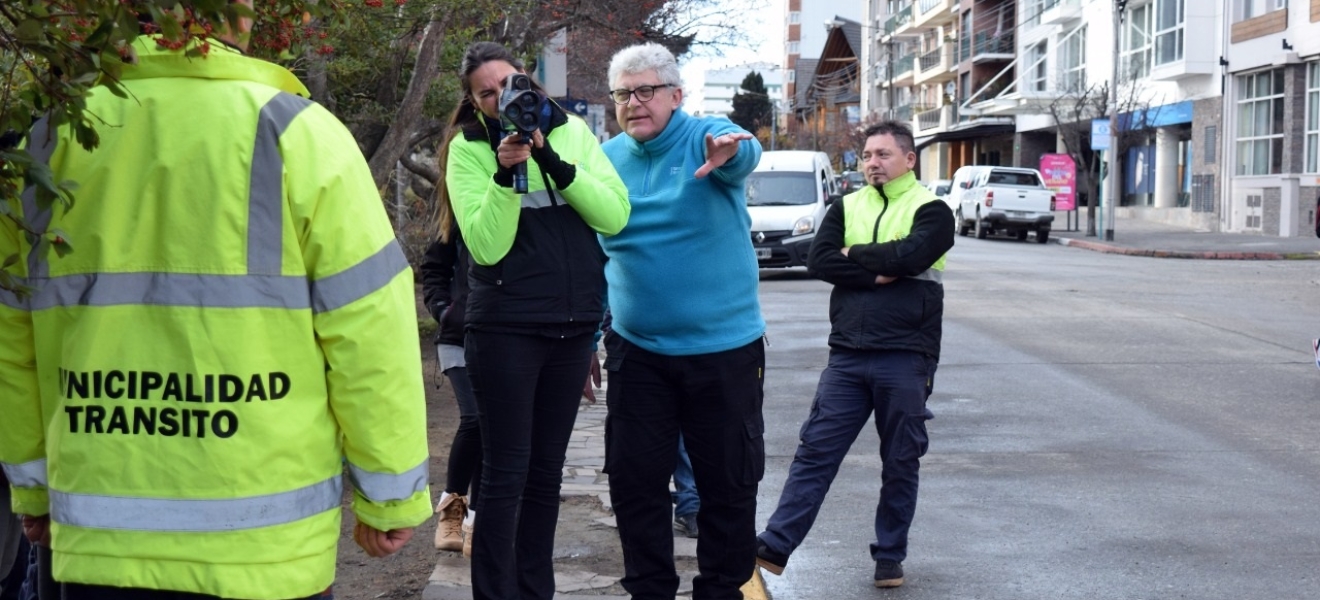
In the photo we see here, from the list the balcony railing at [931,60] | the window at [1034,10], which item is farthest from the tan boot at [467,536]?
the balcony railing at [931,60]

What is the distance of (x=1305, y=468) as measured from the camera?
811cm

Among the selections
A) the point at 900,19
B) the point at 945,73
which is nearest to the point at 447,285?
the point at 945,73

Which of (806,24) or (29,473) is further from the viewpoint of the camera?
(806,24)

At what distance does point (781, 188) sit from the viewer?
22.9 metres

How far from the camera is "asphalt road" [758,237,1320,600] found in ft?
19.5

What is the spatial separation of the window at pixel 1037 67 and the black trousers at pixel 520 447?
5549cm

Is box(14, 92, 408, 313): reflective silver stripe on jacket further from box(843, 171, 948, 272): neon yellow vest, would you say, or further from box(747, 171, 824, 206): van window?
box(747, 171, 824, 206): van window

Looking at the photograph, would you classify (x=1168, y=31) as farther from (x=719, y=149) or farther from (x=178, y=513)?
Answer: (x=178, y=513)

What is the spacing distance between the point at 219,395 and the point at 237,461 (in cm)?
12

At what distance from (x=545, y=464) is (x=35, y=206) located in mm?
2156

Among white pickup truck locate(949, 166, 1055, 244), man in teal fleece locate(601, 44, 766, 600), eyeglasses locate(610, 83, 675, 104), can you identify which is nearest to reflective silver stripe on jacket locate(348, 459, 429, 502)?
man in teal fleece locate(601, 44, 766, 600)

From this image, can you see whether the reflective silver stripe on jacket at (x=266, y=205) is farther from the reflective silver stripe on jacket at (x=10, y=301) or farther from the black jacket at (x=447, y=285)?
the black jacket at (x=447, y=285)

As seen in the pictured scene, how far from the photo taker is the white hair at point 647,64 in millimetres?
4672

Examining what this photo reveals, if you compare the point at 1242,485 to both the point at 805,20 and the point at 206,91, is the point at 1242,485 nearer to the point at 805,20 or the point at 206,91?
the point at 206,91
